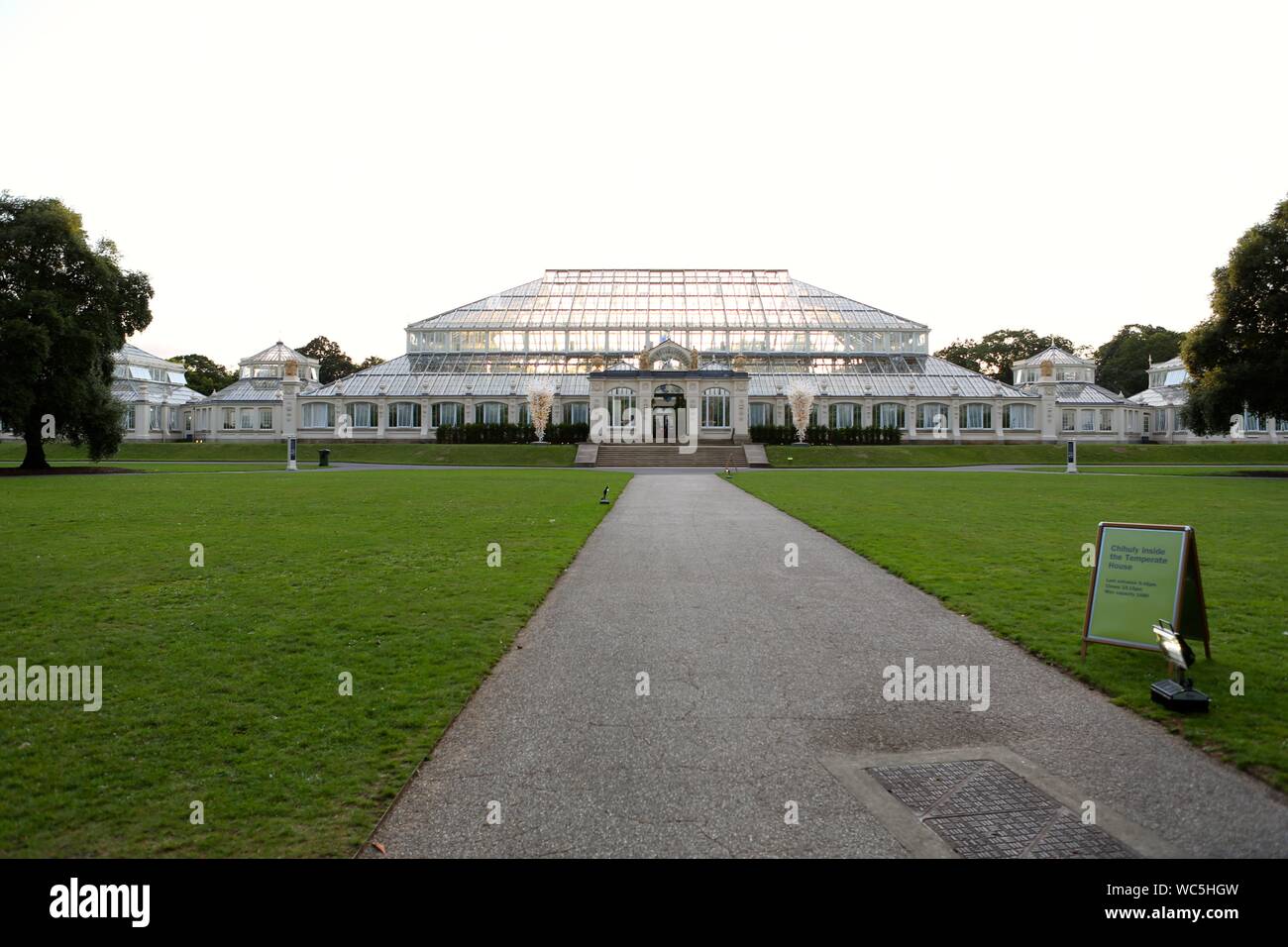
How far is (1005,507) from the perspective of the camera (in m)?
22.6

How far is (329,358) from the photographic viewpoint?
120 metres

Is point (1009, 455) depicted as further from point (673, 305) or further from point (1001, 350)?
point (1001, 350)

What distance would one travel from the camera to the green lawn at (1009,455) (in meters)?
54.0

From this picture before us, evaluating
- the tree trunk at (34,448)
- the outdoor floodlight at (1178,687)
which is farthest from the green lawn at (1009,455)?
the outdoor floodlight at (1178,687)

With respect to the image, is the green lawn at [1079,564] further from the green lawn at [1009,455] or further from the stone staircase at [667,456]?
the stone staircase at [667,456]

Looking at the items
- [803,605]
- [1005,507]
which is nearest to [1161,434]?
[1005,507]

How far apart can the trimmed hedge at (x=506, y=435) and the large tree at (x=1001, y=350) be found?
68750mm

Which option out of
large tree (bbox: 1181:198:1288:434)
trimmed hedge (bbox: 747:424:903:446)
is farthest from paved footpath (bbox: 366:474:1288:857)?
trimmed hedge (bbox: 747:424:903:446)

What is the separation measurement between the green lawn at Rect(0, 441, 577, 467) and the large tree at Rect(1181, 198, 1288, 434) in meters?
38.6

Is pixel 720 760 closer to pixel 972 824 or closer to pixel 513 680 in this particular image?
pixel 972 824

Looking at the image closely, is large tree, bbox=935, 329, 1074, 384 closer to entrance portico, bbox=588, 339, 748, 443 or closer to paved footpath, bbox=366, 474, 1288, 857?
entrance portico, bbox=588, 339, 748, 443

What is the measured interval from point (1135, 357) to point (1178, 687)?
115468 millimetres

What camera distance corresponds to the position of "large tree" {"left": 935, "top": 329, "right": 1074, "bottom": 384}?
363 feet
